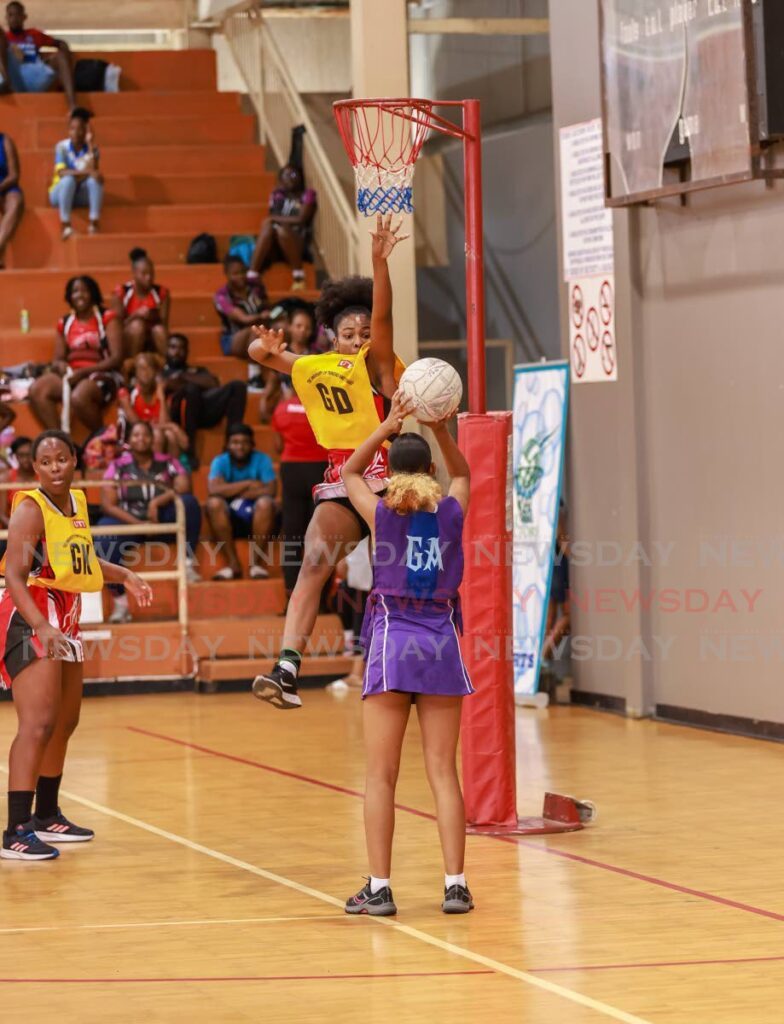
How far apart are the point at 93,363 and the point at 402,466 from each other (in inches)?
400

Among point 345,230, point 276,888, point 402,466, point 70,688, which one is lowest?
point 276,888

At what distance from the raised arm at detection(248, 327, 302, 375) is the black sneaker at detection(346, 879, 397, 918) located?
2234 millimetres

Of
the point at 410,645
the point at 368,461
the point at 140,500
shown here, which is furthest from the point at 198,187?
the point at 410,645

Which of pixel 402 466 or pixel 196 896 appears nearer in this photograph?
pixel 402 466

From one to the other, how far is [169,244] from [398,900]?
1253 centimetres

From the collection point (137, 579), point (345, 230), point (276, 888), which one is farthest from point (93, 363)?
point (276, 888)

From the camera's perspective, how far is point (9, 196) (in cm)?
1834

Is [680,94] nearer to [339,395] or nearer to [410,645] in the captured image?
[339,395]

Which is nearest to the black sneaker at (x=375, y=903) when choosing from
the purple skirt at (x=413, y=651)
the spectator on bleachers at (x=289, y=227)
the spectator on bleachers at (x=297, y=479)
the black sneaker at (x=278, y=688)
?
the purple skirt at (x=413, y=651)

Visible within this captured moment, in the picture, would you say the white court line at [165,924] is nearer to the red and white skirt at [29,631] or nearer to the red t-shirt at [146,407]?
the red and white skirt at [29,631]

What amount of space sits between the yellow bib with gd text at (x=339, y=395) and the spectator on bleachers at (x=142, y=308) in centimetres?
897

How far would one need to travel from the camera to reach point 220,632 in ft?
48.2

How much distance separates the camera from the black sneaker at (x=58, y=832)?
8.54 m

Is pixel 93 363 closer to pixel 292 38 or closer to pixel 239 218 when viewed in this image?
pixel 239 218
